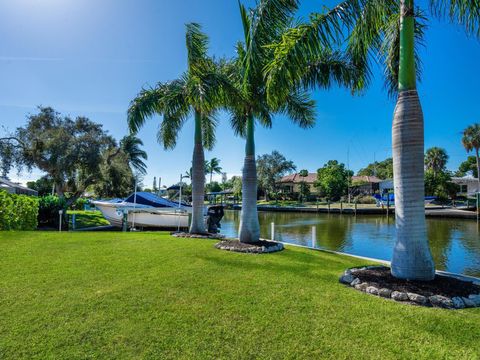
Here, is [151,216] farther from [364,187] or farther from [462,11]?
[364,187]

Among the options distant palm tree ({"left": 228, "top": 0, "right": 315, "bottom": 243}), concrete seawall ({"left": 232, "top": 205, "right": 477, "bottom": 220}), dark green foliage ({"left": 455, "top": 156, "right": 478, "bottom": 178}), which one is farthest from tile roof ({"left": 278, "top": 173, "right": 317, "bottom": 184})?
distant palm tree ({"left": 228, "top": 0, "right": 315, "bottom": 243})

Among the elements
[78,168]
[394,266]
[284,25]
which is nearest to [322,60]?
[284,25]

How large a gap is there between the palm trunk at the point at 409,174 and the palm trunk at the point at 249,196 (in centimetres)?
502

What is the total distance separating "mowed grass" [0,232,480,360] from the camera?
336cm

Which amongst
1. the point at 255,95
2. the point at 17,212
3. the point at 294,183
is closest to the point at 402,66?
the point at 255,95

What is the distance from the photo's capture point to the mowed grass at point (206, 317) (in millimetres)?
3355

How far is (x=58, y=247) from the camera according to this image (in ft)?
29.2

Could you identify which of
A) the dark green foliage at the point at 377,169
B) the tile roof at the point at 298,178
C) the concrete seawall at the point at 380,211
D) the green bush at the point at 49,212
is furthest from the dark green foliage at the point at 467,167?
the green bush at the point at 49,212

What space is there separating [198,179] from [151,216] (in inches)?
275

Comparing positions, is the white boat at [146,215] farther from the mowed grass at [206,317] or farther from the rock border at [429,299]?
the rock border at [429,299]

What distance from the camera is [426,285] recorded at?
531 cm

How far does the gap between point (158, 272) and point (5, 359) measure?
3.35 meters

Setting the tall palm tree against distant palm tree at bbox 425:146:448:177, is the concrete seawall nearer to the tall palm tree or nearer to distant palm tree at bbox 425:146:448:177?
distant palm tree at bbox 425:146:448:177

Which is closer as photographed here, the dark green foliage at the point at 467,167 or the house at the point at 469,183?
the house at the point at 469,183
